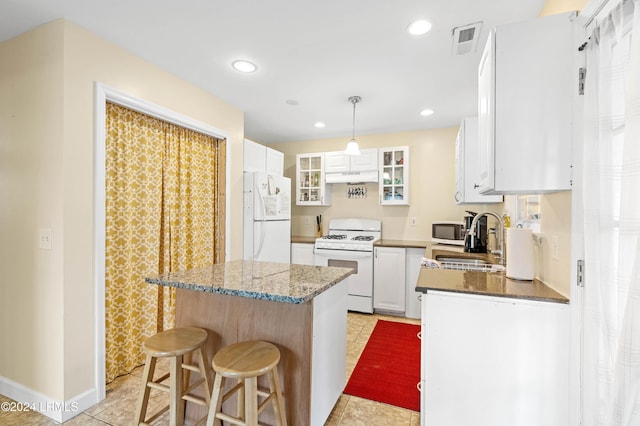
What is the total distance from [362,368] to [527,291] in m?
1.49

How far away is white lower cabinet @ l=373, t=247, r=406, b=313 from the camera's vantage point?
3605mm

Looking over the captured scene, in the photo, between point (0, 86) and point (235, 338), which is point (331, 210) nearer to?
point (235, 338)

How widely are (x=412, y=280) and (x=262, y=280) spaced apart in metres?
2.47

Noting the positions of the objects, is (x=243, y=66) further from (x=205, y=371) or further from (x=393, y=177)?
(x=393, y=177)

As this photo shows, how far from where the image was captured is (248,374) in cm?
125

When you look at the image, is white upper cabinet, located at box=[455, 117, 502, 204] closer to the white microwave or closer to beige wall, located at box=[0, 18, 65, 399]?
the white microwave

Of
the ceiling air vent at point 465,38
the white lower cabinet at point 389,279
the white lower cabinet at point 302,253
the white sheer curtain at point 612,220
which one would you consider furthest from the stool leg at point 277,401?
the white lower cabinet at point 302,253

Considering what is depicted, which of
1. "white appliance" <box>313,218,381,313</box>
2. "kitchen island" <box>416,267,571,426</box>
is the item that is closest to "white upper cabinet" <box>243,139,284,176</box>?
"white appliance" <box>313,218,381,313</box>

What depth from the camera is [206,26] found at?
6.35 ft

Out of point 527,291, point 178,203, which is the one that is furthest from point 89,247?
point 527,291

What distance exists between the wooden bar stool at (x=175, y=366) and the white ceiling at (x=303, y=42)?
1.91 m

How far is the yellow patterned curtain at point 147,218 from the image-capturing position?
7.45ft

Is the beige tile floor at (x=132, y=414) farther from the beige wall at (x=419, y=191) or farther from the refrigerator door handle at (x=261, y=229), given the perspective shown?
the beige wall at (x=419, y=191)

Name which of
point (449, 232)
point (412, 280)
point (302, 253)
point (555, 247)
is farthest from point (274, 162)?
point (555, 247)
